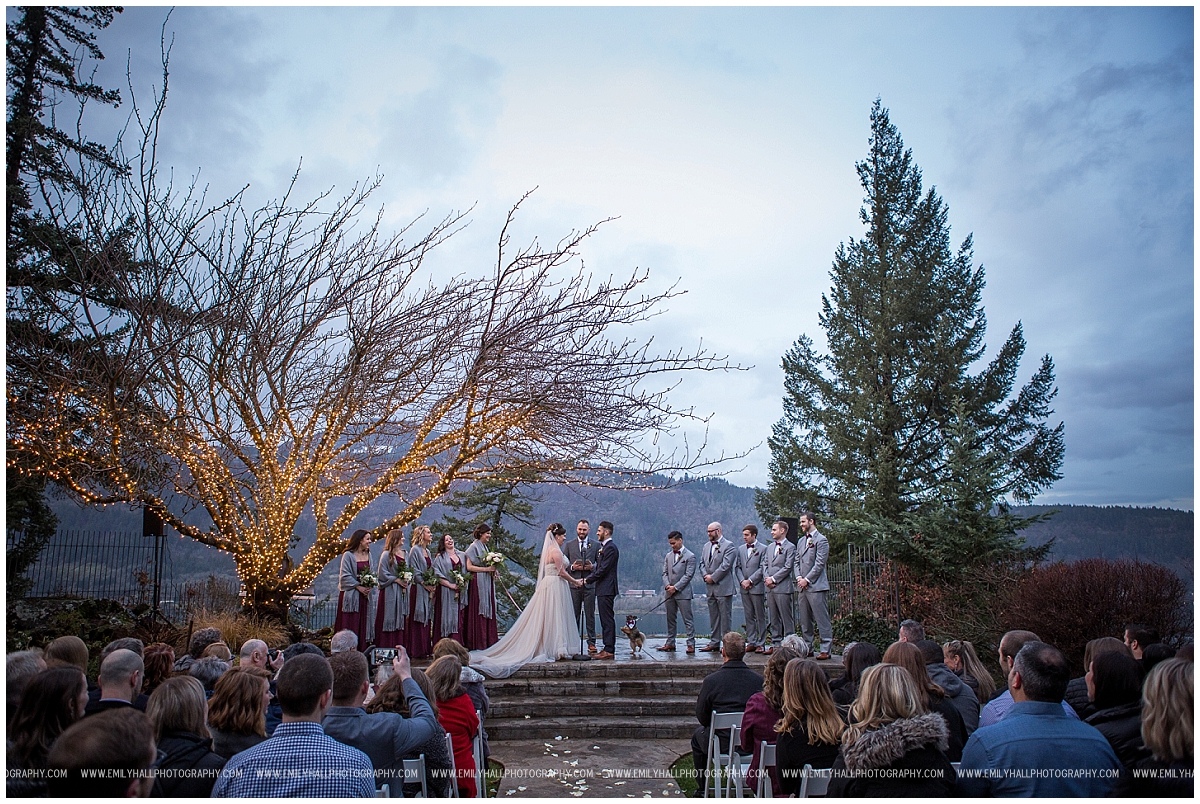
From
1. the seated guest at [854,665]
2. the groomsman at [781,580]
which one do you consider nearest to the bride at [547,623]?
the groomsman at [781,580]

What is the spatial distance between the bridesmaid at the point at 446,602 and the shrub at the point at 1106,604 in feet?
27.1

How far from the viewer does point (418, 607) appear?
35.5 ft

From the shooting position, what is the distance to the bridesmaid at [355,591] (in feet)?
34.2

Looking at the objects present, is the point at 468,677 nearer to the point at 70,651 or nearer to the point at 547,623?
the point at 70,651

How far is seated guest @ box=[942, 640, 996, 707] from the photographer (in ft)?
17.8

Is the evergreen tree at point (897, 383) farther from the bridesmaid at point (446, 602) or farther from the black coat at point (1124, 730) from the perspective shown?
the black coat at point (1124, 730)

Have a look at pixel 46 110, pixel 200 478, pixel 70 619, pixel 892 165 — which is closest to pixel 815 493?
pixel 892 165

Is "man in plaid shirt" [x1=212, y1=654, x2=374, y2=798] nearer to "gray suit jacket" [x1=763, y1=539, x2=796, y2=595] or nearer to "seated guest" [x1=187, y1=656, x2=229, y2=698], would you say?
"seated guest" [x1=187, y1=656, x2=229, y2=698]

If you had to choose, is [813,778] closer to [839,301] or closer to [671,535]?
[671,535]

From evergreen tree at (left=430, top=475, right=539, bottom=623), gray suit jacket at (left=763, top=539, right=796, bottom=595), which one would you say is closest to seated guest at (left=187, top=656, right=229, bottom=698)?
gray suit jacket at (left=763, top=539, right=796, bottom=595)

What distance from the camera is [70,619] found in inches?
450

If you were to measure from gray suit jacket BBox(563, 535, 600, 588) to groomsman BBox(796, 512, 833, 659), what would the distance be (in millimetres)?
3108

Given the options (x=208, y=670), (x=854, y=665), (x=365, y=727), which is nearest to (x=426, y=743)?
(x=365, y=727)

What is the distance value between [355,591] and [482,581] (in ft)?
6.49
